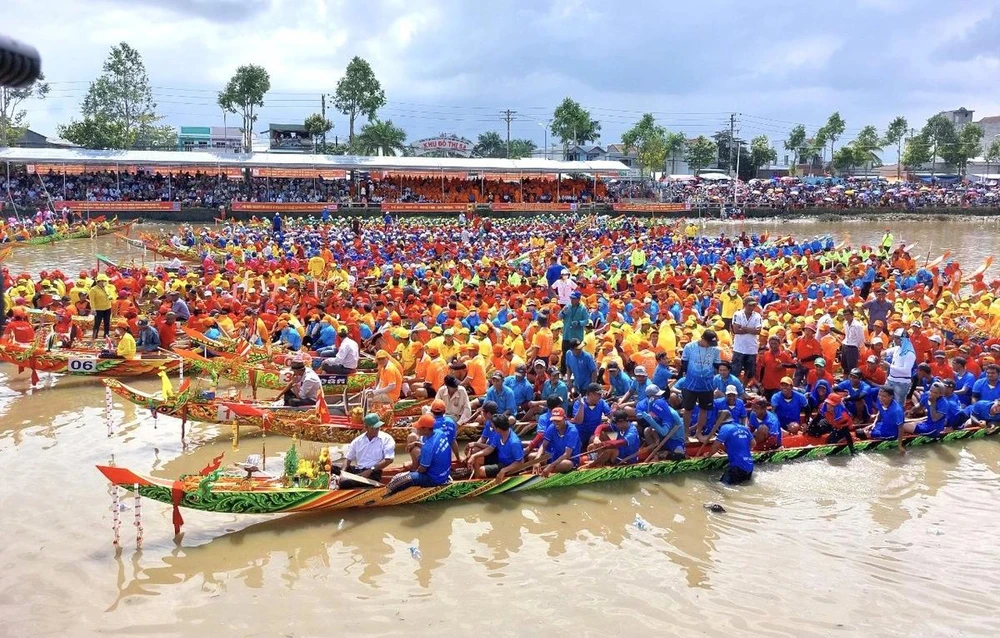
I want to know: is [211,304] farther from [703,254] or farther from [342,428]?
[703,254]

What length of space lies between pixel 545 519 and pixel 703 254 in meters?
16.0

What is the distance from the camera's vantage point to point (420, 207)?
134ft

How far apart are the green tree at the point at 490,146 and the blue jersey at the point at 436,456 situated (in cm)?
9086

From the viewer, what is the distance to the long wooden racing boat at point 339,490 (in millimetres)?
7039

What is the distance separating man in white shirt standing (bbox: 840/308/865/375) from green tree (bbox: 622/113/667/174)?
54.8 meters

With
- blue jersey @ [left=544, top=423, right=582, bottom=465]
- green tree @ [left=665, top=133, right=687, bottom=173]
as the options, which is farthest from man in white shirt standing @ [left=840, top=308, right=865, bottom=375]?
green tree @ [left=665, top=133, right=687, bottom=173]

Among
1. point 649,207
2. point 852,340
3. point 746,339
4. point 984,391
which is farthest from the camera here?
point 649,207

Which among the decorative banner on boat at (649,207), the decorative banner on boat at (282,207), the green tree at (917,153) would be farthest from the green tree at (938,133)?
the decorative banner on boat at (282,207)

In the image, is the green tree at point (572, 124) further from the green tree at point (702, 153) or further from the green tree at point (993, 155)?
the green tree at point (993, 155)

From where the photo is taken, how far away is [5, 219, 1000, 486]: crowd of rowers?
8.80 metres

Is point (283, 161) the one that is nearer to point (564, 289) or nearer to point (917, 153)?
point (564, 289)

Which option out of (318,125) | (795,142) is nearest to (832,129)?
(795,142)

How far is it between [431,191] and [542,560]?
38.9 metres

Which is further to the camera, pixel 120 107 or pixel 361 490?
pixel 120 107
